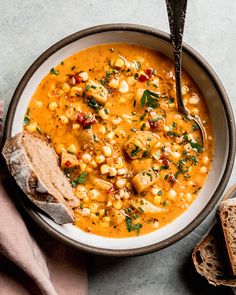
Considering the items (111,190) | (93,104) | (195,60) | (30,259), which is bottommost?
(30,259)

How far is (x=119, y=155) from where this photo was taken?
166 inches

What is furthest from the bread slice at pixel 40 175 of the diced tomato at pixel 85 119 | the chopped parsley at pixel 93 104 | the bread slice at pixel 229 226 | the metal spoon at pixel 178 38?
the bread slice at pixel 229 226

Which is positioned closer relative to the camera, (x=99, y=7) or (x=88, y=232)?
(x=88, y=232)

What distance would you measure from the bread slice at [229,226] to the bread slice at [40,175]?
3.71ft

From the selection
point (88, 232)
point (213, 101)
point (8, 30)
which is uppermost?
point (8, 30)

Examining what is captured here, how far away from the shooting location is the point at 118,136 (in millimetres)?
4195

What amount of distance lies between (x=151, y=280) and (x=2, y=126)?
5.55ft

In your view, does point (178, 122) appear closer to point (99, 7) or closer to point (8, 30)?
point (99, 7)

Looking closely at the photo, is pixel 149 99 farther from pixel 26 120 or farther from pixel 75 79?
pixel 26 120

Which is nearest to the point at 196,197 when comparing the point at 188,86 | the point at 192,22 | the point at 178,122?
the point at 178,122

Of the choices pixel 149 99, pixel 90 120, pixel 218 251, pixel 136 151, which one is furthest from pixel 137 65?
pixel 218 251

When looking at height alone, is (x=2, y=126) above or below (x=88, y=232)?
above

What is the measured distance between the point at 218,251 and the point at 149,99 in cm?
136

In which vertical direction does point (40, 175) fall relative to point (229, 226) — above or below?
above
